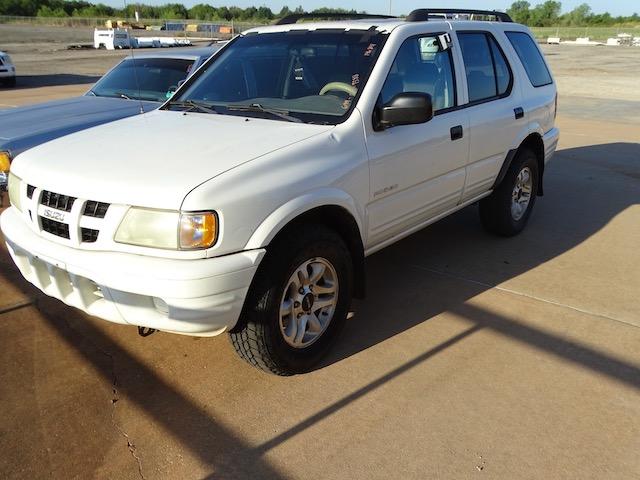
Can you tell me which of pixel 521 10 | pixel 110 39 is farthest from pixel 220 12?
pixel 110 39

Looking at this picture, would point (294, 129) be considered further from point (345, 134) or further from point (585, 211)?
point (585, 211)

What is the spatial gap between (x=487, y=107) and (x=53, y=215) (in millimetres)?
3306

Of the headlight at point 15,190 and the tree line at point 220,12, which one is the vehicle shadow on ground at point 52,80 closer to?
the headlight at point 15,190

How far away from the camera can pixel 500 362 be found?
338cm

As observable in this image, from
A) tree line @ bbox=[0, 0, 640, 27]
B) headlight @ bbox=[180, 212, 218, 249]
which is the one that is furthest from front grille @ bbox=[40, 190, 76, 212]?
tree line @ bbox=[0, 0, 640, 27]

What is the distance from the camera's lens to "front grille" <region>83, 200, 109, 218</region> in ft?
8.98

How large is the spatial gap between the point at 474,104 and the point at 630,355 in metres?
2.12

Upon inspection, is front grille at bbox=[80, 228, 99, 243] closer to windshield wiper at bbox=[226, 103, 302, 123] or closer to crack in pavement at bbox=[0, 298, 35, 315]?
windshield wiper at bbox=[226, 103, 302, 123]

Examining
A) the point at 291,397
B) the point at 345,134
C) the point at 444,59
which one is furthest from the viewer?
the point at 444,59

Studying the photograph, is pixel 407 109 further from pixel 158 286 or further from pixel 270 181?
pixel 158 286

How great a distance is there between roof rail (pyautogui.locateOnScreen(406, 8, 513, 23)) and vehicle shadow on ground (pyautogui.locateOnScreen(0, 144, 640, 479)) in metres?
1.94

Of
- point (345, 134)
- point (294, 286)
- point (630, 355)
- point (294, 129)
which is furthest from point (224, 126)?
point (630, 355)

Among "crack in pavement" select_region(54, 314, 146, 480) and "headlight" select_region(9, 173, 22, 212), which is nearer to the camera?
"crack in pavement" select_region(54, 314, 146, 480)

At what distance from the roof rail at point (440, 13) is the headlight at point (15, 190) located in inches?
110
